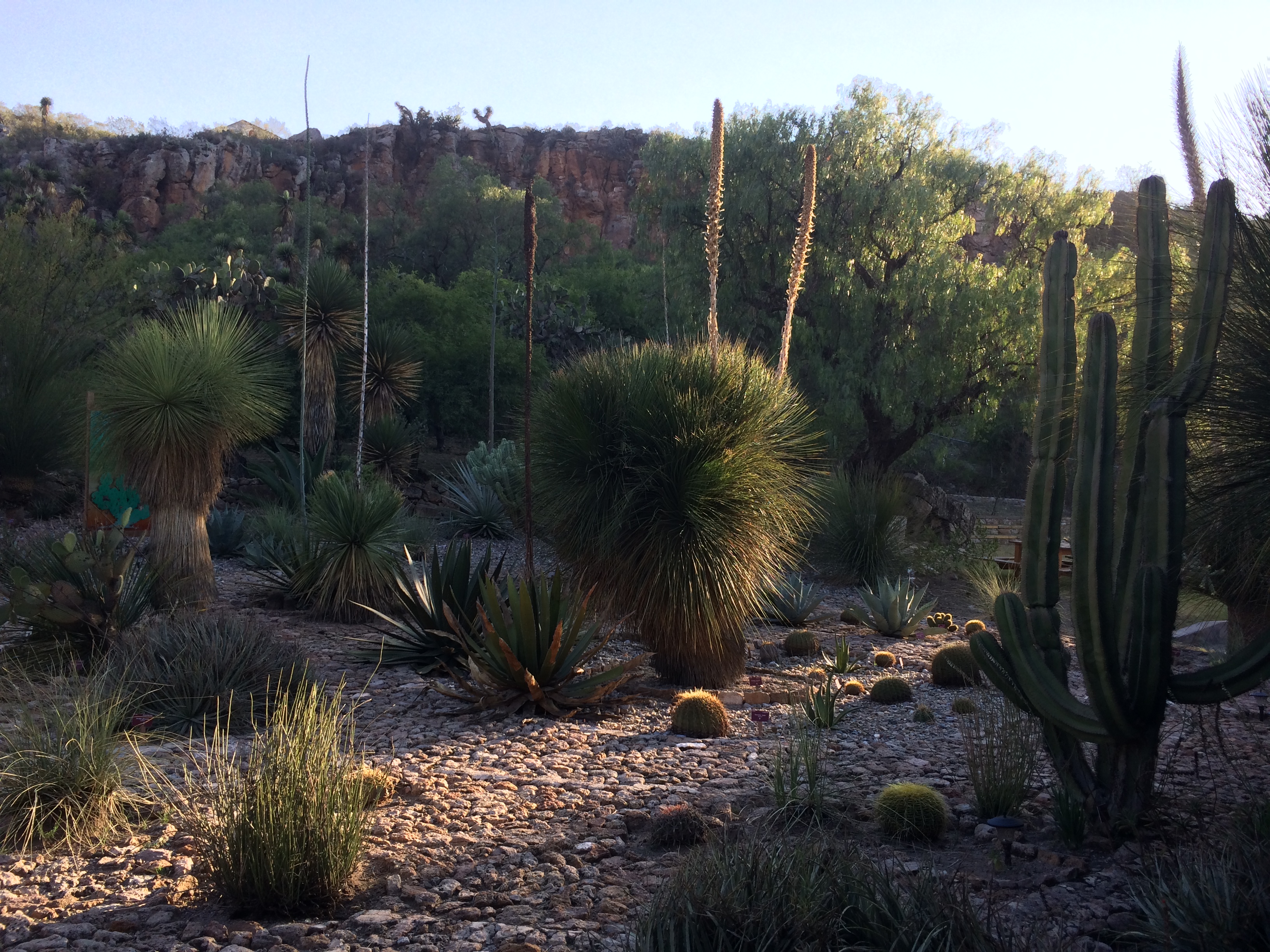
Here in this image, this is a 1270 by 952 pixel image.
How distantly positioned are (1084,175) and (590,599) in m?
18.0

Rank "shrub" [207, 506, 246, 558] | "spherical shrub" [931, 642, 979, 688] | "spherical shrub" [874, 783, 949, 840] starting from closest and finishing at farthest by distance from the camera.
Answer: "spherical shrub" [874, 783, 949, 840] → "spherical shrub" [931, 642, 979, 688] → "shrub" [207, 506, 246, 558]

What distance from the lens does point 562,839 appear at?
4.48 meters

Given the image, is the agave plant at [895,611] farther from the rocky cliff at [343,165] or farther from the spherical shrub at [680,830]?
the rocky cliff at [343,165]

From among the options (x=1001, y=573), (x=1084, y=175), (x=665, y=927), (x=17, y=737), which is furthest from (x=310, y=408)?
(x=665, y=927)

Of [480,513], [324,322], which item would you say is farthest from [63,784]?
[324,322]

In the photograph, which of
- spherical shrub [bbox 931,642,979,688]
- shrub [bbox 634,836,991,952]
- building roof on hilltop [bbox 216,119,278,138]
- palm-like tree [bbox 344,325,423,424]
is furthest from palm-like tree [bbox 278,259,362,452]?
building roof on hilltop [bbox 216,119,278,138]

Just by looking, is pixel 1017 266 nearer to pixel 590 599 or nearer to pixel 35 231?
pixel 590 599

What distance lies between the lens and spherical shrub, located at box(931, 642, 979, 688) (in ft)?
26.8

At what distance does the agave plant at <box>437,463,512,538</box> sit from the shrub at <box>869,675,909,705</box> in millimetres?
10750

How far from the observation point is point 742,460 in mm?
7688

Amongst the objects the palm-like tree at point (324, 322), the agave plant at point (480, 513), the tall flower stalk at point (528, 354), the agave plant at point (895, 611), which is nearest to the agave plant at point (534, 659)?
the tall flower stalk at point (528, 354)

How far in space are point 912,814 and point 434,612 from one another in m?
4.91

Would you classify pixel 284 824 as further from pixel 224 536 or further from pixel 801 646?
pixel 224 536

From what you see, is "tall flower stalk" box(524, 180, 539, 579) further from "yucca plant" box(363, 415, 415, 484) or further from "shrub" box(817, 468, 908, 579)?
"yucca plant" box(363, 415, 415, 484)
